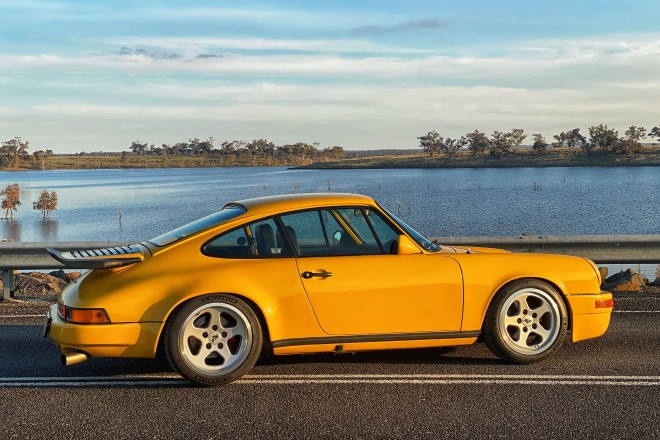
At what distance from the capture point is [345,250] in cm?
574

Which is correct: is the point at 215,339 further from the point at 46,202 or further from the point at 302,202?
the point at 46,202

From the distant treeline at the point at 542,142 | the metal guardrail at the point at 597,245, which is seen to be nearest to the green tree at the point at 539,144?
the distant treeline at the point at 542,142

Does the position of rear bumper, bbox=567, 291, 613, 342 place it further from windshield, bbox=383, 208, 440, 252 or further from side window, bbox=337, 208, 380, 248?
side window, bbox=337, 208, 380, 248

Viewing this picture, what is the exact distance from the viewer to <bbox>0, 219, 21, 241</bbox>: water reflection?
38312 millimetres

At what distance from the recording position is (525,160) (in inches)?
5276

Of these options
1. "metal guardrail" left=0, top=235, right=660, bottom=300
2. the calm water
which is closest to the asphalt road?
"metal guardrail" left=0, top=235, right=660, bottom=300

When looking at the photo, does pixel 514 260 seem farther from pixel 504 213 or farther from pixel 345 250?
pixel 504 213

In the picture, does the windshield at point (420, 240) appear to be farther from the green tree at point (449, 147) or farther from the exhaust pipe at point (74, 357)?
the green tree at point (449, 147)

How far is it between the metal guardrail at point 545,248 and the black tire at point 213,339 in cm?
444

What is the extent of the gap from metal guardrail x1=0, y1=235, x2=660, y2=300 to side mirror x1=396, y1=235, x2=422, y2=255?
11.9 ft

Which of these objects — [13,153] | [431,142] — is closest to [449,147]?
[431,142]

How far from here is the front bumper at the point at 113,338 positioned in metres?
5.30

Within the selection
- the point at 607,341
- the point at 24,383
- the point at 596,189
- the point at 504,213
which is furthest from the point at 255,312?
the point at 596,189

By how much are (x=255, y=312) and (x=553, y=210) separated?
4027 cm
